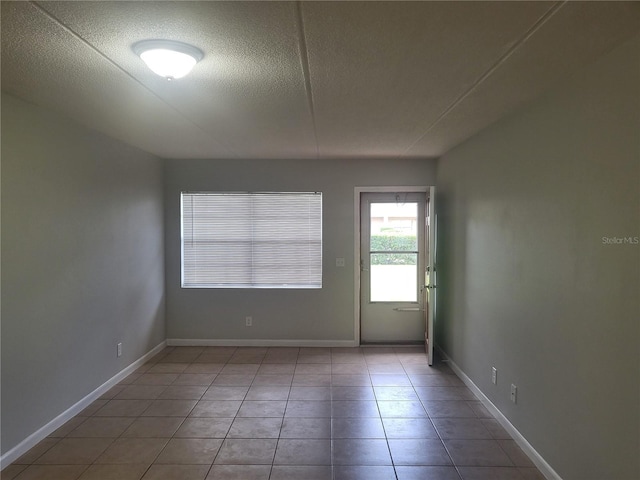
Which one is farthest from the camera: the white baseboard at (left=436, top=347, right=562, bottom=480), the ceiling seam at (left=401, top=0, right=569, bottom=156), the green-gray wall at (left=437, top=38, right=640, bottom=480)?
the white baseboard at (left=436, top=347, right=562, bottom=480)

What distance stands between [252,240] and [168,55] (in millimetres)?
3238

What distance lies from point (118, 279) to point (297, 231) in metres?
2.06

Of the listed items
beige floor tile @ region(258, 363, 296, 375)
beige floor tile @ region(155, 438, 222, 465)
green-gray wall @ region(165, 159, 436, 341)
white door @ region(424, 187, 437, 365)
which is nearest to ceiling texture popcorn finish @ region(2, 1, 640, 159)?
white door @ region(424, 187, 437, 365)

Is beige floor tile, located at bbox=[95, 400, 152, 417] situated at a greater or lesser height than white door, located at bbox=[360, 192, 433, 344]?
lesser

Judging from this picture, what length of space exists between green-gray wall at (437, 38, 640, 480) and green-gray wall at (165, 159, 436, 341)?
5.63 ft

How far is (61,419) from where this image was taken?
2.89 meters

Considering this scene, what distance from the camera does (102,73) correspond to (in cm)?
208

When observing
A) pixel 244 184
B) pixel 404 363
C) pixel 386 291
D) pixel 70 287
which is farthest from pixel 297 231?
pixel 70 287

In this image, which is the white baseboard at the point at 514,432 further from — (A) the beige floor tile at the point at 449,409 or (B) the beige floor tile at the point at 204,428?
(B) the beige floor tile at the point at 204,428

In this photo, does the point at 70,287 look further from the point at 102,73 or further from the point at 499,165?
the point at 499,165

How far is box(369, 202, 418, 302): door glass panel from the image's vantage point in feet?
16.1

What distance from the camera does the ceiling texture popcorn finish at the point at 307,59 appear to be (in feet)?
4.93

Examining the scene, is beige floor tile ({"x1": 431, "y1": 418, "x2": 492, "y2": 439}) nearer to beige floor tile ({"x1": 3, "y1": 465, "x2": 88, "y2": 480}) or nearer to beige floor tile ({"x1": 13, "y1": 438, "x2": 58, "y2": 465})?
beige floor tile ({"x1": 3, "y1": 465, "x2": 88, "y2": 480})

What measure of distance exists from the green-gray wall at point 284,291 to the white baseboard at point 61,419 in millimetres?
940
